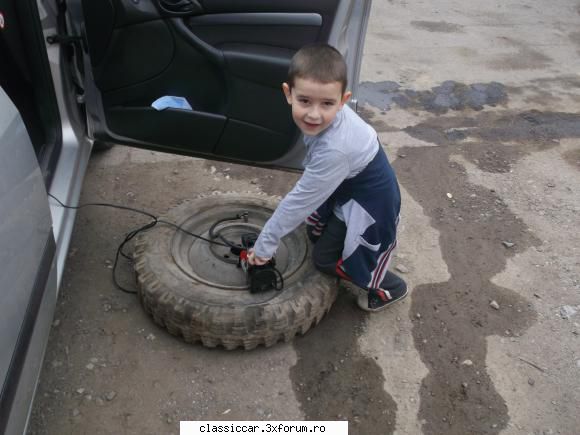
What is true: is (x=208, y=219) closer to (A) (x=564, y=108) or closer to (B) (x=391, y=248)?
(B) (x=391, y=248)

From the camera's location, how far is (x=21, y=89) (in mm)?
2504

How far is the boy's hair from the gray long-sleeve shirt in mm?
185

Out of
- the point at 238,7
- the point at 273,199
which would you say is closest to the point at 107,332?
the point at 273,199

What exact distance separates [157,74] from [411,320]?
5.39 ft

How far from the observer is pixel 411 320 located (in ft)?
8.59

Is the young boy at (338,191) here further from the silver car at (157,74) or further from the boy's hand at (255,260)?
the silver car at (157,74)

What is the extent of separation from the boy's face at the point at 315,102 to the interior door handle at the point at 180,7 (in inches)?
22.8

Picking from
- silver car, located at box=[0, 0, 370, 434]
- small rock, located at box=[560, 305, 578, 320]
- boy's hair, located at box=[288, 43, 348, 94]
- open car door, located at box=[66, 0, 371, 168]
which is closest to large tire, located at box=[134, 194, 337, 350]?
silver car, located at box=[0, 0, 370, 434]

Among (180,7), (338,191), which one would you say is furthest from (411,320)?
(180,7)

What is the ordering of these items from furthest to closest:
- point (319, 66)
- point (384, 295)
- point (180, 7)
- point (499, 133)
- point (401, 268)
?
point (499, 133) < point (401, 268) < point (384, 295) < point (180, 7) < point (319, 66)

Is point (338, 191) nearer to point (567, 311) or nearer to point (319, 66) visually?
point (319, 66)

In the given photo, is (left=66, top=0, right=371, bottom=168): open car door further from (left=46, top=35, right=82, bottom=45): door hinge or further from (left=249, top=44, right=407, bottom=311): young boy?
(left=249, top=44, right=407, bottom=311): young boy

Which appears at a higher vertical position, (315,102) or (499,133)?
(315,102)

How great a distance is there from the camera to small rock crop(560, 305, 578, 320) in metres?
2.70
